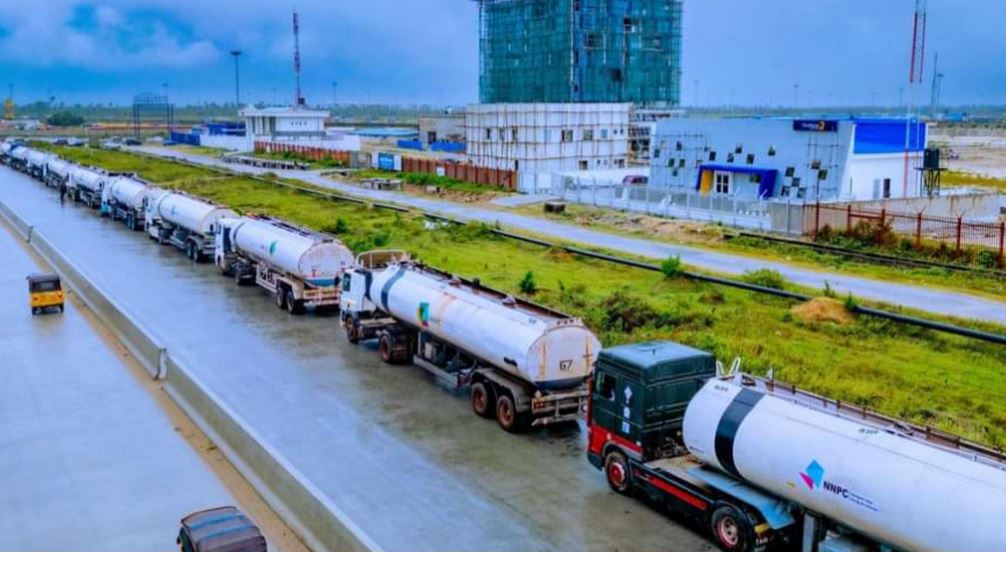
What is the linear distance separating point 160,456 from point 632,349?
373 inches

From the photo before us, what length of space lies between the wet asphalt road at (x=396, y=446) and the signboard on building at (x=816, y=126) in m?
33.8

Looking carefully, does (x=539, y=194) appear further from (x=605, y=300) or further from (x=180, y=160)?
(x=180, y=160)

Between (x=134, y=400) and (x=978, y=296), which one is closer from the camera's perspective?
(x=134, y=400)

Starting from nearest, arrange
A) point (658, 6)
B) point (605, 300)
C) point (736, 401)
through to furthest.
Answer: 1. point (736, 401)
2. point (605, 300)
3. point (658, 6)

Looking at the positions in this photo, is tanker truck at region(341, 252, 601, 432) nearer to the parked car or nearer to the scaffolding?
the parked car

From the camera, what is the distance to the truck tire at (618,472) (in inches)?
647

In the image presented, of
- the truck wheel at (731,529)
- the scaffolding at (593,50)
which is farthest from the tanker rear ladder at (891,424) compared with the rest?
the scaffolding at (593,50)

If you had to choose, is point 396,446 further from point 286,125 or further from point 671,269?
point 286,125

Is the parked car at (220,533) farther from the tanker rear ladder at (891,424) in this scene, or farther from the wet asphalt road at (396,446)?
the tanker rear ladder at (891,424)

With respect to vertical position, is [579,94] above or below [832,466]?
above

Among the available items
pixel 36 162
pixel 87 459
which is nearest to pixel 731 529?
pixel 87 459

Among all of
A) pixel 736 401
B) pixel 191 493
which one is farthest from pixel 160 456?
pixel 736 401
